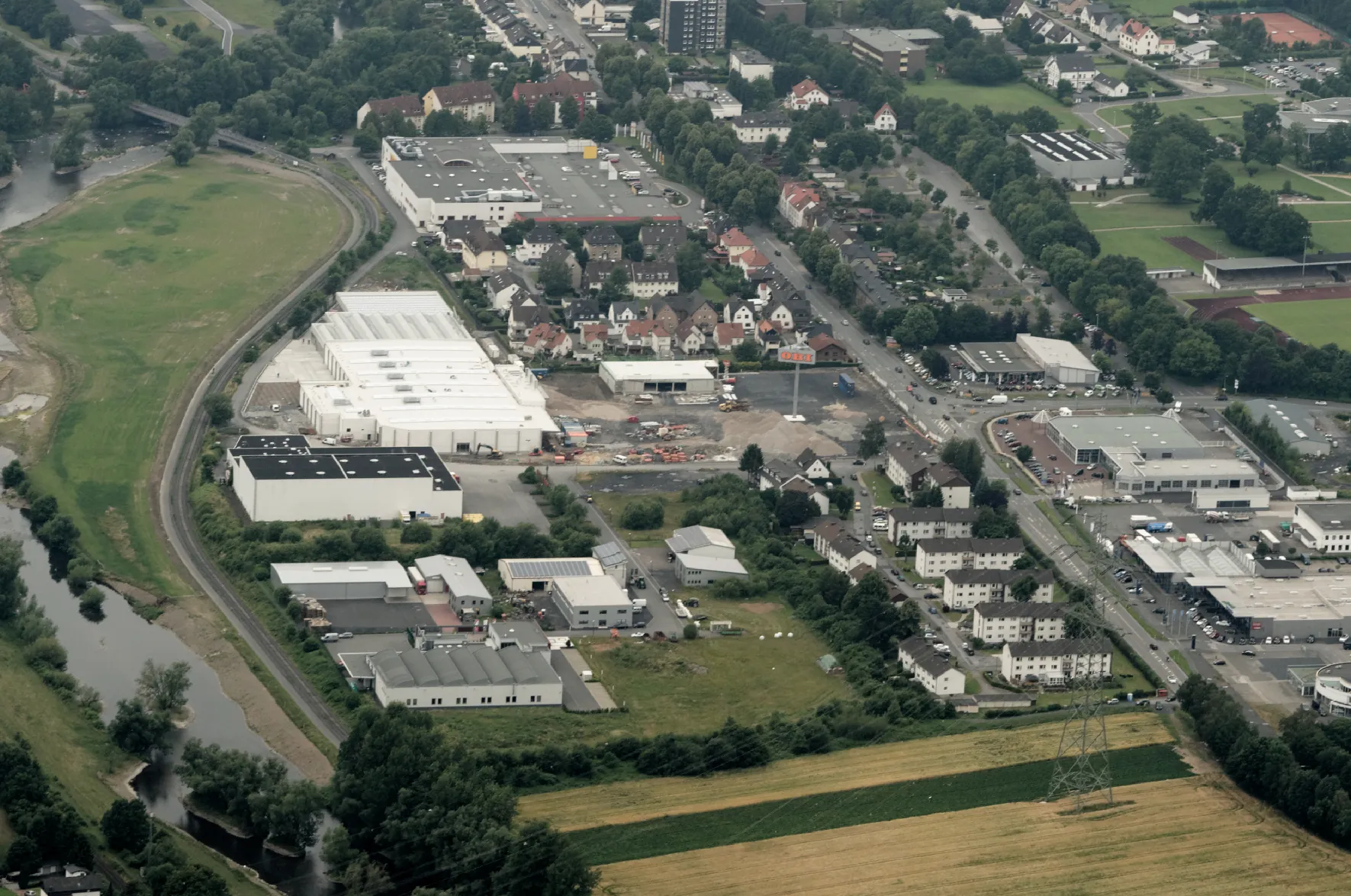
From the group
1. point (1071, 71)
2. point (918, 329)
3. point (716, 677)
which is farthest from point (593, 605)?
point (1071, 71)

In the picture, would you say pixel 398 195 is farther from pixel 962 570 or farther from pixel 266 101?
pixel 962 570

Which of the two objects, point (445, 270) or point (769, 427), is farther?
point (445, 270)

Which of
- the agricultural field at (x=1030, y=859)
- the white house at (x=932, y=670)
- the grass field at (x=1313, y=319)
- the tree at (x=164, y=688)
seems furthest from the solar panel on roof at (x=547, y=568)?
the grass field at (x=1313, y=319)

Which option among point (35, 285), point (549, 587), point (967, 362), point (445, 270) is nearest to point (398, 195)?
point (445, 270)

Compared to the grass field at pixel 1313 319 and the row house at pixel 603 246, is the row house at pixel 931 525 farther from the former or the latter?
the row house at pixel 603 246

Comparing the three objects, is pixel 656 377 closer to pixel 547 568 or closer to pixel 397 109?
pixel 547 568

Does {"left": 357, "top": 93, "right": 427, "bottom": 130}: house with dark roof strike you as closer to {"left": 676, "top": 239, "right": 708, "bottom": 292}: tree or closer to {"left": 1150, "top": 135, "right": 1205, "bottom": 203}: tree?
Answer: {"left": 676, "top": 239, "right": 708, "bottom": 292}: tree

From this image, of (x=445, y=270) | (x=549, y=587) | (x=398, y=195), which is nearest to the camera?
(x=549, y=587)
